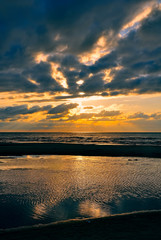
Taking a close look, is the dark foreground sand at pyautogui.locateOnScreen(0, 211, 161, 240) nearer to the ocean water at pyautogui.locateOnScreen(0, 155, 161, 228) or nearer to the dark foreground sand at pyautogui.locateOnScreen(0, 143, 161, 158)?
the ocean water at pyautogui.locateOnScreen(0, 155, 161, 228)

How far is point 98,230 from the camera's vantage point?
25.5 ft

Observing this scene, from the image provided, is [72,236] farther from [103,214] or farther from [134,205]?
[134,205]

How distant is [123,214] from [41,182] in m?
8.78

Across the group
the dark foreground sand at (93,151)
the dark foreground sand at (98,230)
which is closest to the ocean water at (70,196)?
the dark foreground sand at (98,230)

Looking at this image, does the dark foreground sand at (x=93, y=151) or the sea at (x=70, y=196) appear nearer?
the sea at (x=70, y=196)

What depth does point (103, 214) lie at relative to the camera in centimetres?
985

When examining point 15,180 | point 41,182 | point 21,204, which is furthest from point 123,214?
point 15,180

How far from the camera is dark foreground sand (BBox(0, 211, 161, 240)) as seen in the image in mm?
7266

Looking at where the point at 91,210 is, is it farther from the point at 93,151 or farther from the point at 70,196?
the point at 93,151

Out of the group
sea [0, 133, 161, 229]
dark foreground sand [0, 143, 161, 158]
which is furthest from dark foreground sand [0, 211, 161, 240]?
dark foreground sand [0, 143, 161, 158]

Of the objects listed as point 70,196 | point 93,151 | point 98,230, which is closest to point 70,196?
point 70,196

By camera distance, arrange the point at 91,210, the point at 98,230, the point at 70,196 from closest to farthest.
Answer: the point at 98,230
the point at 91,210
the point at 70,196

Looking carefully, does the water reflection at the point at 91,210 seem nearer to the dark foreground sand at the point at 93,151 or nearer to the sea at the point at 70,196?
the sea at the point at 70,196

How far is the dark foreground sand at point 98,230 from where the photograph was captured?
7.27 metres
